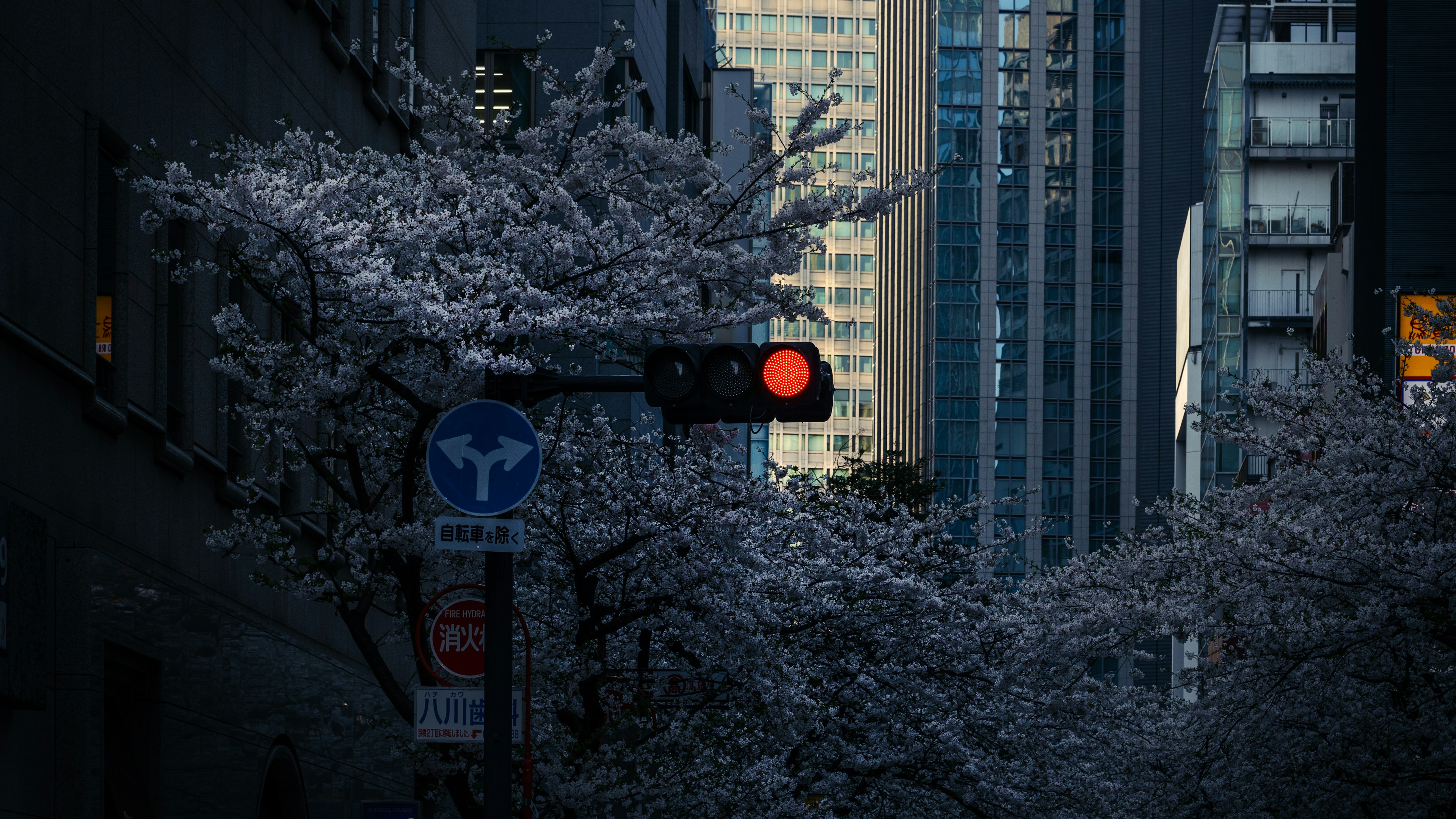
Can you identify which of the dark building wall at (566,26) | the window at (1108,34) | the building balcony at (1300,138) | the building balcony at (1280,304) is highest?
the window at (1108,34)

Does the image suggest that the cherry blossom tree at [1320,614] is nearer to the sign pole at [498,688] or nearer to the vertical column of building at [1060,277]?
the sign pole at [498,688]

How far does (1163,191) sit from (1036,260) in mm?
10519

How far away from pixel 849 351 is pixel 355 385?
16246cm

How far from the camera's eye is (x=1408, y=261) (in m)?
44.5

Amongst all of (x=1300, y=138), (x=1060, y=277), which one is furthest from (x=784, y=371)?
(x=1060, y=277)

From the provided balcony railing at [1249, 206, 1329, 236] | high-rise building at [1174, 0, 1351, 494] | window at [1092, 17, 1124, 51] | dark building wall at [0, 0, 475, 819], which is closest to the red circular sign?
dark building wall at [0, 0, 475, 819]

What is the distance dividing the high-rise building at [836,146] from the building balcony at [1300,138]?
82.4m

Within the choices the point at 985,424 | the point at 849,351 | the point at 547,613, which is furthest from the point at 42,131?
the point at 849,351

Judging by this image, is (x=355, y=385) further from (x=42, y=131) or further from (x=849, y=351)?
(x=849, y=351)

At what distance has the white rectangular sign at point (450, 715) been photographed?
11.0m

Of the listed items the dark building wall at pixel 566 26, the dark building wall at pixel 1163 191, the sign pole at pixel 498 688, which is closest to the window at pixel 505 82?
the dark building wall at pixel 566 26

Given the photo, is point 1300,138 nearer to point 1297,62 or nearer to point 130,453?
point 1297,62

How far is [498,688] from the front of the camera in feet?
34.0

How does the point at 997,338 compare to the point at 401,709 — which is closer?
the point at 401,709
